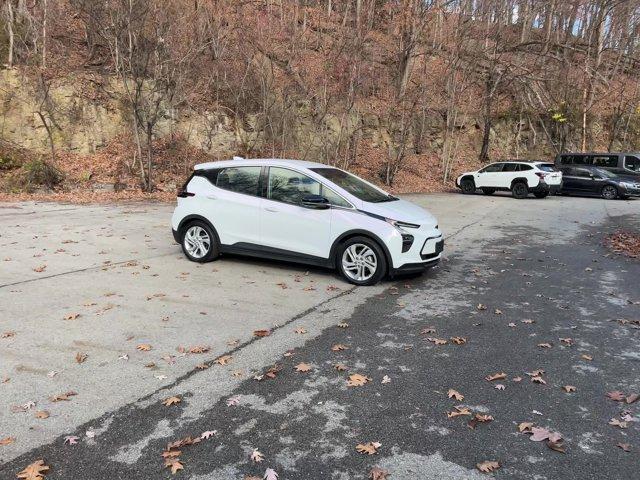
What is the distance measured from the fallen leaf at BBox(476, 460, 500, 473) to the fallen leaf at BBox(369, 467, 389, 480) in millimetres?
567

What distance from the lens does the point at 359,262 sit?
7.39m

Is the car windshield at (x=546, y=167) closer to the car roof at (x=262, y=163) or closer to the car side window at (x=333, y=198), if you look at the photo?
the car roof at (x=262, y=163)

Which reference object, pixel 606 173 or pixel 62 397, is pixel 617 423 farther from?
pixel 606 173

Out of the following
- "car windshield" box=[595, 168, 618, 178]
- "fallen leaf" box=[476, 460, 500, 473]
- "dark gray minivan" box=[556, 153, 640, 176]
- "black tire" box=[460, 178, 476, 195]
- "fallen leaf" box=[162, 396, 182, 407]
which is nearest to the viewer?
"fallen leaf" box=[476, 460, 500, 473]

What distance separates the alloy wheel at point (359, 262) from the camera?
24.1ft

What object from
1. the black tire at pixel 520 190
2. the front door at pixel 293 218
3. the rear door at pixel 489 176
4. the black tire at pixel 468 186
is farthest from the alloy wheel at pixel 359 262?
the black tire at pixel 468 186

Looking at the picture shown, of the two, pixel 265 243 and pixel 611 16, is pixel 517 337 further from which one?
pixel 611 16

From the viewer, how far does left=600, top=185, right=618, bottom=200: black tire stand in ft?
76.2

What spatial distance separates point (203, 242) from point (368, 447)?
19.0 ft

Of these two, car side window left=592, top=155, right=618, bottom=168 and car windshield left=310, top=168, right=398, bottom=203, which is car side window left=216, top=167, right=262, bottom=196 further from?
car side window left=592, top=155, right=618, bottom=168

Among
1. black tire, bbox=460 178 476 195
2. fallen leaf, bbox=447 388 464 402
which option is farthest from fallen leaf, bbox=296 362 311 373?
black tire, bbox=460 178 476 195

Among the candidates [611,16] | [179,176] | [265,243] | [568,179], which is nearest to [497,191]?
[568,179]

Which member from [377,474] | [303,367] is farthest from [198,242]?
[377,474]

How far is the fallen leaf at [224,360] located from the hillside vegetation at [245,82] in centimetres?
1545
